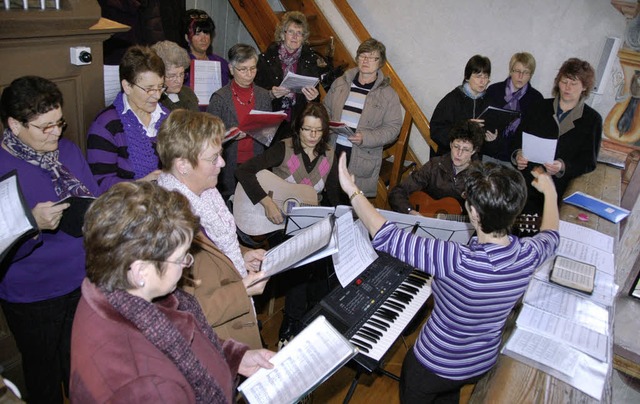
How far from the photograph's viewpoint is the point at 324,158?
318 centimetres

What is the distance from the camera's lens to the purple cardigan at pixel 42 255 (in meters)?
1.92

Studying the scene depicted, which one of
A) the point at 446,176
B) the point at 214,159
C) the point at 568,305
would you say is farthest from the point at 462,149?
the point at 214,159

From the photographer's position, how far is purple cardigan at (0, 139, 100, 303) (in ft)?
6.31

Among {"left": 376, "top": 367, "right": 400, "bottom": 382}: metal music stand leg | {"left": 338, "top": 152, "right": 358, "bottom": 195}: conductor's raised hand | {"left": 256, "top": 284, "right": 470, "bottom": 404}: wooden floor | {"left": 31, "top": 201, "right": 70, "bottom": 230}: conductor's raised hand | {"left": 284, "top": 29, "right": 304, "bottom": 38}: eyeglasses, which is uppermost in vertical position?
{"left": 284, "top": 29, "right": 304, "bottom": 38}: eyeglasses

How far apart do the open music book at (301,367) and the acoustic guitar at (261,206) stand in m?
1.46

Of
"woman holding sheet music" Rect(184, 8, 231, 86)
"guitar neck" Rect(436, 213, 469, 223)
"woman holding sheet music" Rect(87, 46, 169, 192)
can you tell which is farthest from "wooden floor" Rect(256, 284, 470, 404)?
"woman holding sheet music" Rect(184, 8, 231, 86)

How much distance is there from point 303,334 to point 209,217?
68 centimetres

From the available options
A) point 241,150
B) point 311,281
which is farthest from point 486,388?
point 241,150

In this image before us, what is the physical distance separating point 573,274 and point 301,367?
4.36 feet

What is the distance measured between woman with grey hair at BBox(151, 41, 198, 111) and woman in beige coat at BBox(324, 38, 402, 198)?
1.24 meters

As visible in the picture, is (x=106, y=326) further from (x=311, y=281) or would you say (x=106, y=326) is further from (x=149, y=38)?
(x=149, y=38)

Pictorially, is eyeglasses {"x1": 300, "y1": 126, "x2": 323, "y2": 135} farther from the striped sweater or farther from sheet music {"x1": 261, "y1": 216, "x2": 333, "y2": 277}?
the striped sweater

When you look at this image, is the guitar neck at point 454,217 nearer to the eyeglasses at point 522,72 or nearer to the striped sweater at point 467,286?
the striped sweater at point 467,286

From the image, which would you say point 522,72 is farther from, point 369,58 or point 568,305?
point 568,305
